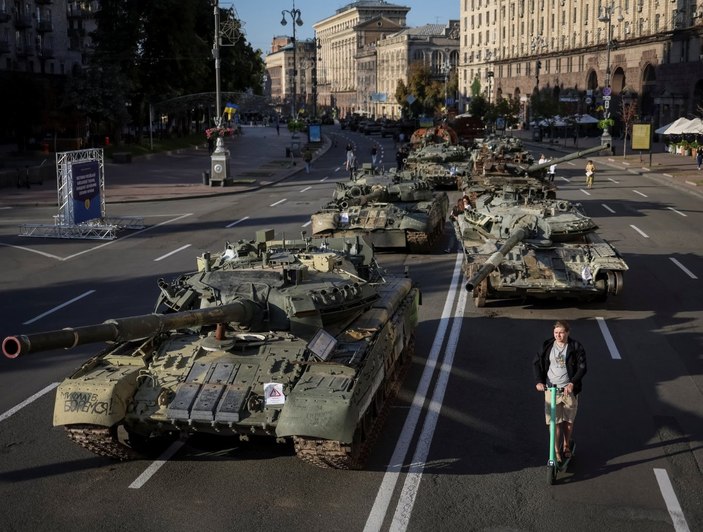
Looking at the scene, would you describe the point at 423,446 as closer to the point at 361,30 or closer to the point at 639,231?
the point at 639,231

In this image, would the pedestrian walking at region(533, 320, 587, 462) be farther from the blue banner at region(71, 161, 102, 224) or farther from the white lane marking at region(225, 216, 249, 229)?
the white lane marking at region(225, 216, 249, 229)

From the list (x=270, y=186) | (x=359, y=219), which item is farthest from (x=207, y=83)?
(x=359, y=219)

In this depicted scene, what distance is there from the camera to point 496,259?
1571 centimetres

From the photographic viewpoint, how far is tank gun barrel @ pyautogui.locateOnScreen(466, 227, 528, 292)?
13.5 metres

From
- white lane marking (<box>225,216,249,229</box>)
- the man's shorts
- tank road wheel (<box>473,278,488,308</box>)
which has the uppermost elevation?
the man's shorts

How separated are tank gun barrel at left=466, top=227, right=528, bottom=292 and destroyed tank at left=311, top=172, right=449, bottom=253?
5.54 meters

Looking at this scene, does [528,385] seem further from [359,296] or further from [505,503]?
[505,503]

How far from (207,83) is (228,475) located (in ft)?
233

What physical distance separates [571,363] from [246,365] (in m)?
3.63

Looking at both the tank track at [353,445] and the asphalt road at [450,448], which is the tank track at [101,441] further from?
the tank track at [353,445]

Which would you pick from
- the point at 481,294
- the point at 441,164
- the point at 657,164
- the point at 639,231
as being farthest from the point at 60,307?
the point at 657,164

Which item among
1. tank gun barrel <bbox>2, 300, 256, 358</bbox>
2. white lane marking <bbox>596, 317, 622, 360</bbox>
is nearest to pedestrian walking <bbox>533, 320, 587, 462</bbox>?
tank gun barrel <bbox>2, 300, 256, 358</bbox>

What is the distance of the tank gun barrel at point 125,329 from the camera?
8766mm

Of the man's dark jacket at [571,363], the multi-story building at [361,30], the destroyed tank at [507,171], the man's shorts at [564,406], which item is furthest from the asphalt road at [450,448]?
the multi-story building at [361,30]
